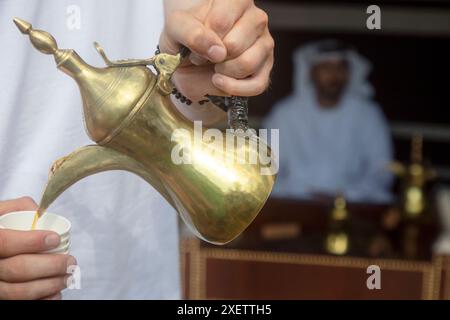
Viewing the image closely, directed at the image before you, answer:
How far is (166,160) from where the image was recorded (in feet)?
2.46

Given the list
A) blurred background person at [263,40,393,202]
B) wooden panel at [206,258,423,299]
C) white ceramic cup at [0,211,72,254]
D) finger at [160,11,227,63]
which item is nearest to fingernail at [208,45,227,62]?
finger at [160,11,227,63]

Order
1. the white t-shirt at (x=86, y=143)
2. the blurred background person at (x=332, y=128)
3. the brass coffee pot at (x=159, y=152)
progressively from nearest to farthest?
the brass coffee pot at (x=159, y=152)
the white t-shirt at (x=86, y=143)
the blurred background person at (x=332, y=128)

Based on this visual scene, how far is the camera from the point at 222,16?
76 centimetres

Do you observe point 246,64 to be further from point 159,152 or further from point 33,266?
point 33,266

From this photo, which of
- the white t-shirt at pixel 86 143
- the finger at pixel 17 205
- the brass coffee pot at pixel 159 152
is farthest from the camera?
the white t-shirt at pixel 86 143

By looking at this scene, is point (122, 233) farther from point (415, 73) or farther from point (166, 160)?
point (415, 73)

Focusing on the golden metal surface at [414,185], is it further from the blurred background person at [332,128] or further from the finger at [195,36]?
the finger at [195,36]

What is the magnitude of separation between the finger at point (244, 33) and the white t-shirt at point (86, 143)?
0.30 m

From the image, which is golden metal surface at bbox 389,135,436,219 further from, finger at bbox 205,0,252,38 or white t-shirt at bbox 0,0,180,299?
finger at bbox 205,0,252,38

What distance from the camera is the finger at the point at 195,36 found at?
29.0 inches

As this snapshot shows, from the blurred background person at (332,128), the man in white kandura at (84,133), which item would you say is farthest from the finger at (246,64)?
the blurred background person at (332,128)

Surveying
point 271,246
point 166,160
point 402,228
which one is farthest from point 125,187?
point 402,228

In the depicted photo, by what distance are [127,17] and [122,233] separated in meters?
0.31

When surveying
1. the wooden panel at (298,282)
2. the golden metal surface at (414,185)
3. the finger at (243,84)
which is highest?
the golden metal surface at (414,185)
